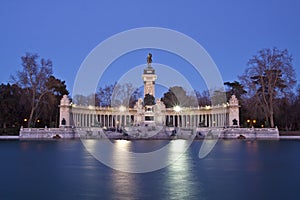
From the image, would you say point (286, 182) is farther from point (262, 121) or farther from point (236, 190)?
point (262, 121)

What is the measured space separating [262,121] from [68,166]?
184 ft

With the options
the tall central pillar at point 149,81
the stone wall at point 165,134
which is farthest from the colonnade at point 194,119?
the stone wall at point 165,134

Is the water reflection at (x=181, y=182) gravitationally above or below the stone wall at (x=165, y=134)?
below

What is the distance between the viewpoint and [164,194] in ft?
39.4

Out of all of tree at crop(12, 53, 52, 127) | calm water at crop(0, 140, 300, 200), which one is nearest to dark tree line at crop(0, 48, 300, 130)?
tree at crop(12, 53, 52, 127)

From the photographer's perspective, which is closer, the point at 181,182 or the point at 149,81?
the point at 181,182

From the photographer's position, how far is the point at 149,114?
70.3m

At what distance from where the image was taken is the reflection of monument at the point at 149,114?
67.0m

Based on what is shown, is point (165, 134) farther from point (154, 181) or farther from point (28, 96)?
point (154, 181)

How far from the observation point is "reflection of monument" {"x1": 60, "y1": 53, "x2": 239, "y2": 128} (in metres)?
67.0

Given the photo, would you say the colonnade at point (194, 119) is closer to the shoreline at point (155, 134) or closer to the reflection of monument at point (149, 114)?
the reflection of monument at point (149, 114)

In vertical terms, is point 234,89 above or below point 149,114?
above

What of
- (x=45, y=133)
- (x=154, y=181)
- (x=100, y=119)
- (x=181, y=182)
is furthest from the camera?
(x=100, y=119)

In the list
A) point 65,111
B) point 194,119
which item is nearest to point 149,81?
point 194,119
